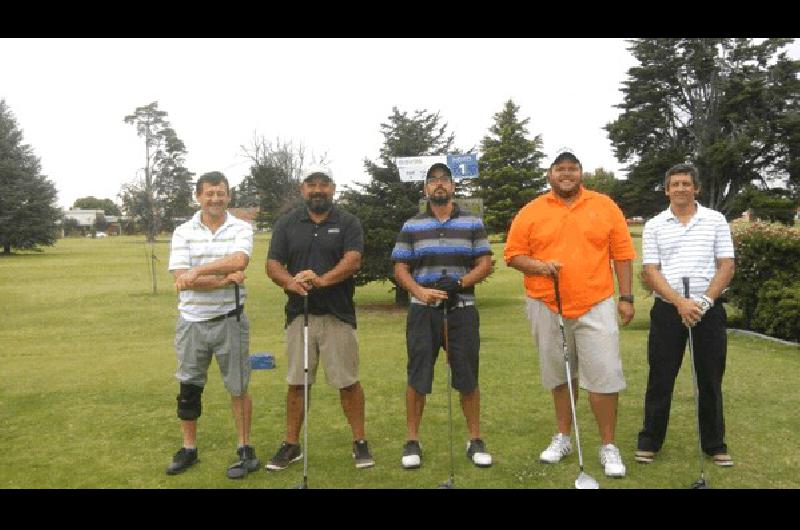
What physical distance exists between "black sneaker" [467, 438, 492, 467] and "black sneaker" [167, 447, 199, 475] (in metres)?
2.00

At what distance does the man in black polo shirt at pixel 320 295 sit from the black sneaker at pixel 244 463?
0.13 m

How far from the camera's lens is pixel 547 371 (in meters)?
5.15

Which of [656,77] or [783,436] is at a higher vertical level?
[656,77]

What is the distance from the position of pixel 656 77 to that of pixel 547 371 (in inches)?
1787

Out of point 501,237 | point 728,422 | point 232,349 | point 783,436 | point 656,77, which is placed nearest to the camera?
point 232,349

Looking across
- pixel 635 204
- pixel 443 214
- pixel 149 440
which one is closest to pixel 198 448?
Result: pixel 149 440

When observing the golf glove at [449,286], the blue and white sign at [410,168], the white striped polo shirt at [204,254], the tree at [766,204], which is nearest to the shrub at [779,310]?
the blue and white sign at [410,168]

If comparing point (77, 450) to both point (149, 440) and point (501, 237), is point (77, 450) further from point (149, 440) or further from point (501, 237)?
point (501, 237)

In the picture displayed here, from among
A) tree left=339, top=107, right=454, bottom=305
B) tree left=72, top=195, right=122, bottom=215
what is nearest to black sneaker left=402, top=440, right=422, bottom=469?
tree left=339, top=107, right=454, bottom=305

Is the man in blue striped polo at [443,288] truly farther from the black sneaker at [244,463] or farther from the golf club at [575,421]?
the black sneaker at [244,463]

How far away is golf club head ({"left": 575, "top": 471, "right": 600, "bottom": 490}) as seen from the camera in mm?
4402

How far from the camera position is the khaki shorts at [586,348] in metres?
4.90

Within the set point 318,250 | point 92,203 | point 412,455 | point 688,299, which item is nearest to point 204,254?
point 318,250

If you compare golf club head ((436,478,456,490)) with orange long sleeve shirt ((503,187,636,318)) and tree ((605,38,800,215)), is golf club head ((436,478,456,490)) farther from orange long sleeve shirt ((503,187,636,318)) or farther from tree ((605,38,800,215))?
tree ((605,38,800,215))
